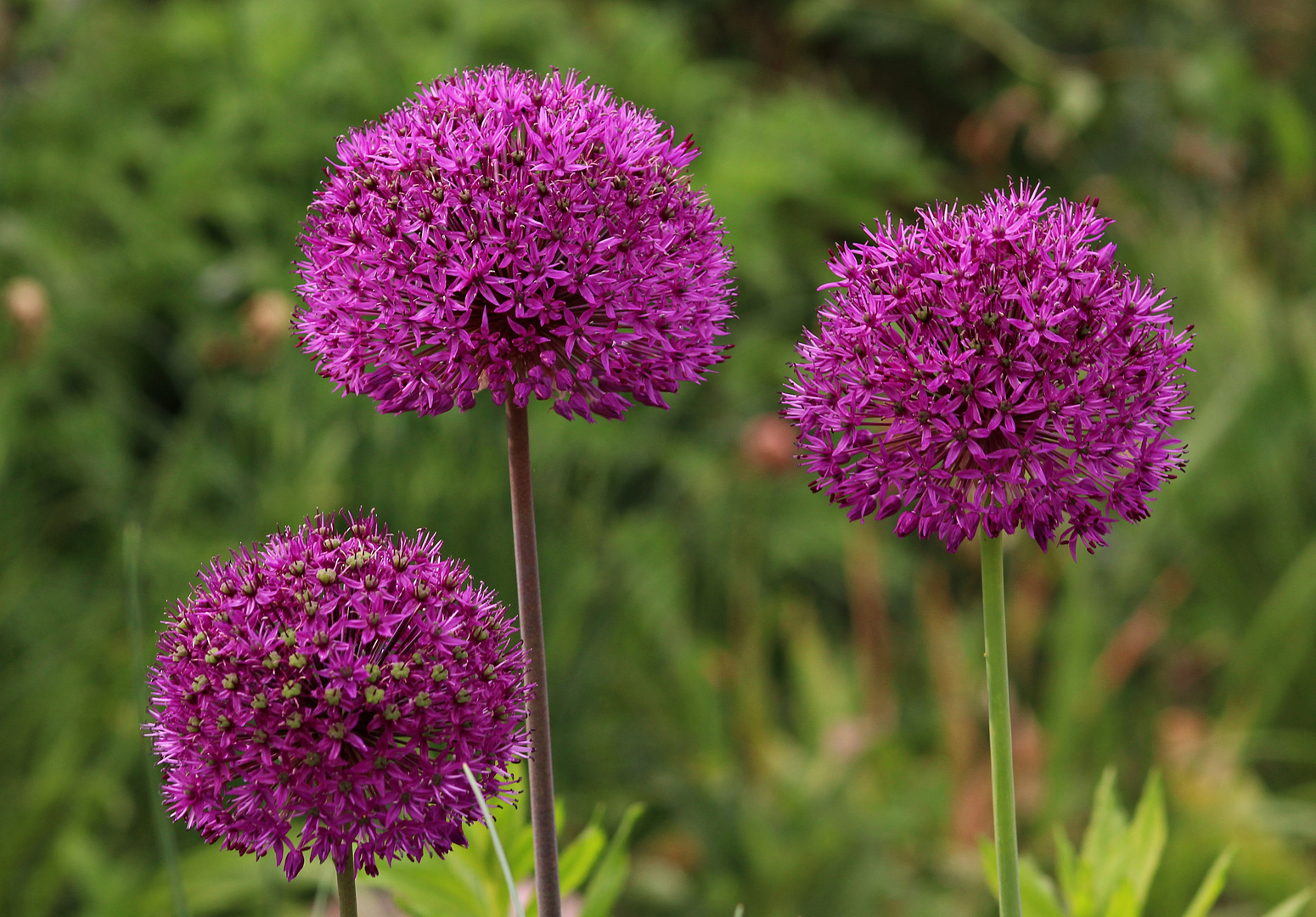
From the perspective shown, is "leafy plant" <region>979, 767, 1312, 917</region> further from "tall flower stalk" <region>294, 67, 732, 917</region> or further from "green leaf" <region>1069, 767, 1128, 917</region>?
"tall flower stalk" <region>294, 67, 732, 917</region>

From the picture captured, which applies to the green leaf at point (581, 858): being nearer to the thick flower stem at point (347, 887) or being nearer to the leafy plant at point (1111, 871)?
the leafy plant at point (1111, 871)

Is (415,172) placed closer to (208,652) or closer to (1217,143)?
(208,652)

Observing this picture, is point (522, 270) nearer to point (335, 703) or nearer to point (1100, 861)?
point (335, 703)

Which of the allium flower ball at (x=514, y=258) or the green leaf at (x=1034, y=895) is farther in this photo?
the green leaf at (x=1034, y=895)

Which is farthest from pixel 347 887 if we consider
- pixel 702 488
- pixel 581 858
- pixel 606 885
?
pixel 702 488

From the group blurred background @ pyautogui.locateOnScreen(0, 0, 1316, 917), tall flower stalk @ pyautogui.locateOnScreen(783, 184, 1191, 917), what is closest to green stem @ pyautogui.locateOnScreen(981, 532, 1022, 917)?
tall flower stalk @ pyautogui.locateOnScreen(783, 184, 1191, 917)

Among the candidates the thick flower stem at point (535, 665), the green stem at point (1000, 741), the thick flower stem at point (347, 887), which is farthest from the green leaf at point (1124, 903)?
the thick flower stem at point (347, 887)
